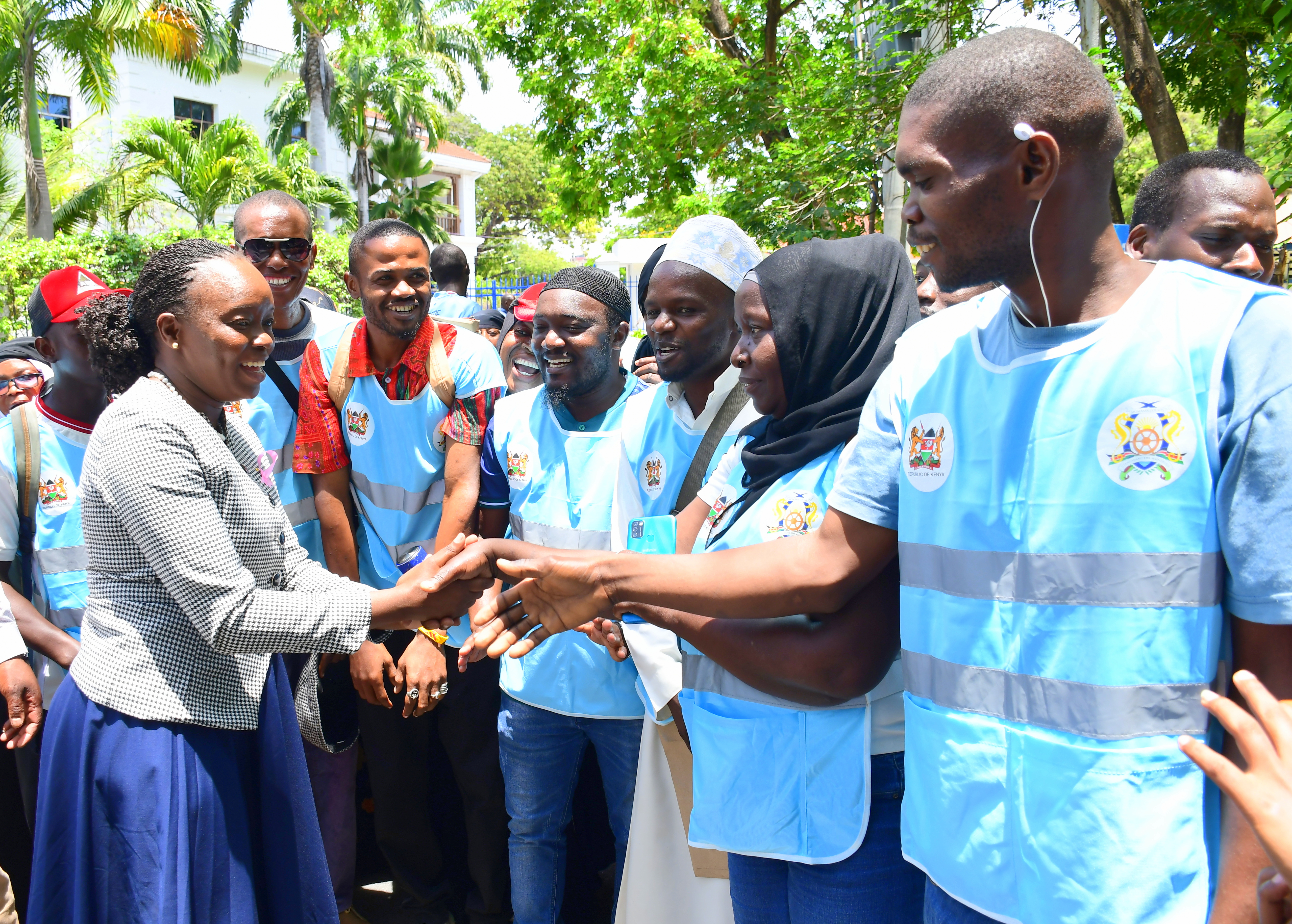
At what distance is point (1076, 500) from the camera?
1.43 meters

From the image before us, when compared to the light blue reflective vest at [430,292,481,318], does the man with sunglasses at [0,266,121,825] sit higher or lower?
lower

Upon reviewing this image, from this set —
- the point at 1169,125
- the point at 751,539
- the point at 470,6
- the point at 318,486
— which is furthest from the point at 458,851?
the point at 470,6

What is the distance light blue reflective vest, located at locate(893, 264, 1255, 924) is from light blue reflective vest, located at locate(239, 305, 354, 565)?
2.68m

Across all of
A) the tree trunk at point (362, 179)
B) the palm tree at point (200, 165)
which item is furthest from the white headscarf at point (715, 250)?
the tree trunk at point (362, 179)

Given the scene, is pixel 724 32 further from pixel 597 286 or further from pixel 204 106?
pixel 204 106

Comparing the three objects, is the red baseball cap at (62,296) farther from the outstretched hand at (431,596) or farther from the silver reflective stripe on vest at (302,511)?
the outstretched hand at (431,596)

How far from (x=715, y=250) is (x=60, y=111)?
3327 cm

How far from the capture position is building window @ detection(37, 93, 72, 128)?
28516 mm

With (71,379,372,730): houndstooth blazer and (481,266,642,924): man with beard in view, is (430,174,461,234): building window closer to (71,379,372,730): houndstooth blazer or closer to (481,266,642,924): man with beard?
(481,266,642,924): man with beard

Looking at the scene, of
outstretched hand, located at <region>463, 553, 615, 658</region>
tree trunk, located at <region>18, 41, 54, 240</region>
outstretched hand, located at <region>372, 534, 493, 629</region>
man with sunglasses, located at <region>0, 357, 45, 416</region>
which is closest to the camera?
outstretched hand, located at <region>463, 553, 615, 658</region>

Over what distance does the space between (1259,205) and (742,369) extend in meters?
1.61

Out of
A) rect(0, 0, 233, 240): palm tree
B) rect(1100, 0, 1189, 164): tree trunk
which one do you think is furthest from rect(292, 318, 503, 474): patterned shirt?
rect(0, 0, 233, 240): palm tree

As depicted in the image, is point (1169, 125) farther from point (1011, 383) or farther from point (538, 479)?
point (1011, 383)

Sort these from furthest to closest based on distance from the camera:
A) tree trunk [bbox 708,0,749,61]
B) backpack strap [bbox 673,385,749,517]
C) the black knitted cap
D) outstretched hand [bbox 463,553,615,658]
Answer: tree trunk [bbox 708,0,749,61] < the black knitted cap < backpack strap [bbox 673,385,749,517] < outstretched hand [bbox 463,553,615,658]
